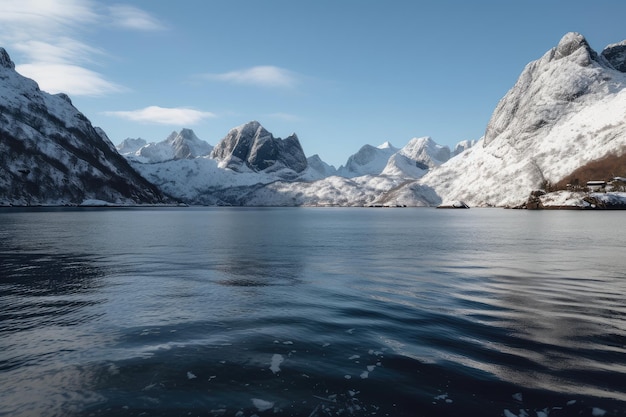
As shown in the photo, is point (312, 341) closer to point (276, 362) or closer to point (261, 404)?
point (276, 362)

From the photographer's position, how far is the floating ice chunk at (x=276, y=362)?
15.4 metres

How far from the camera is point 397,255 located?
165ft

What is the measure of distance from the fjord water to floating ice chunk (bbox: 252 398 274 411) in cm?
6

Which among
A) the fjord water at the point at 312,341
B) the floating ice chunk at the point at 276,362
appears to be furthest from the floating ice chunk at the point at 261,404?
the floating ice chunk at the point at 276,362

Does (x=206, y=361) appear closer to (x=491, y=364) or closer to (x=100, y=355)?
(x=100, y=355)

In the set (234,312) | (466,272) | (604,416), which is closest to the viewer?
(604,416)

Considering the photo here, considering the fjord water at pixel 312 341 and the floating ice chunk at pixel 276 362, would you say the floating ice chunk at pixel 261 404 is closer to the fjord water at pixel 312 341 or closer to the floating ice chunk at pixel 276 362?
the fjord water at pixel 312 341

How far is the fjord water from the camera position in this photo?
1282 cm

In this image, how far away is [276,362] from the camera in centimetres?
1611

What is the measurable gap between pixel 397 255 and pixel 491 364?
1384 inches

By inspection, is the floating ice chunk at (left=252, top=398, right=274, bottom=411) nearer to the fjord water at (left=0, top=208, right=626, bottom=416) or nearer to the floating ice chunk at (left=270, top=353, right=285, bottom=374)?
the fjord water at (left=0, top=208, right=626, bottom=416)

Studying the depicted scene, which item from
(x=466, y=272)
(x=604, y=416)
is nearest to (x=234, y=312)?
(x=604, y=416)

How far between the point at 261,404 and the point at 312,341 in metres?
6.15

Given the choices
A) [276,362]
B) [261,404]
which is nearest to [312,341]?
[276,362]
